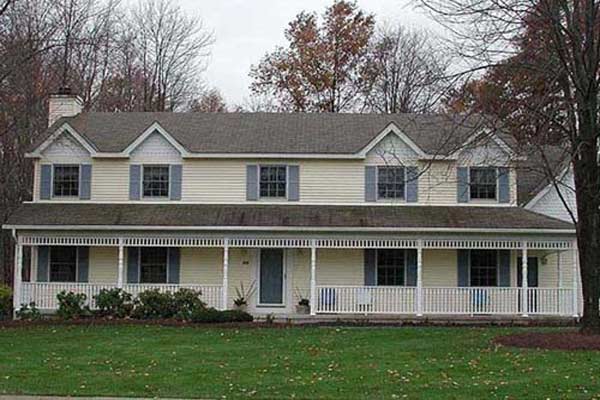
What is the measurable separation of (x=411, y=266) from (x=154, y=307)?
8012 millimetres

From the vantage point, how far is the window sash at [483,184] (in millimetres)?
28031

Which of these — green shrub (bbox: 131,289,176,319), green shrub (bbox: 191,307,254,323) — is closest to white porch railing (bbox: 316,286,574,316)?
green shrub (bbox: 191,307,254,323)

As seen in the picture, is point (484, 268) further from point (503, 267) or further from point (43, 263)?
point (43, 263)

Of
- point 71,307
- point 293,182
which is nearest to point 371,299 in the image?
point 293,182

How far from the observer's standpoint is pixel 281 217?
2669cm

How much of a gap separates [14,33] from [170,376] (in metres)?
17.1

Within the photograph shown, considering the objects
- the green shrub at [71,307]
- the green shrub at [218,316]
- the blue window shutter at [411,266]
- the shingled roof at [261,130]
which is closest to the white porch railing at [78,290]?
the green shrub at [71,307]

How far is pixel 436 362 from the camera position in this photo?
52.3 ft

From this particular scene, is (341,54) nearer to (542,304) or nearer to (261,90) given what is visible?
(261,90)

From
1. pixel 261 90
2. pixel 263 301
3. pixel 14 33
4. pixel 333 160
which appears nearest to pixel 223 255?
pixel 263 301

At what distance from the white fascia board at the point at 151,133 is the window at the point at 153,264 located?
10.3ft

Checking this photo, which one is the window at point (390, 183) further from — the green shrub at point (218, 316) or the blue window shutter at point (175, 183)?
the blue window shutter at point (175, 183)

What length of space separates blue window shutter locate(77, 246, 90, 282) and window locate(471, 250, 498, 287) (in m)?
12.1

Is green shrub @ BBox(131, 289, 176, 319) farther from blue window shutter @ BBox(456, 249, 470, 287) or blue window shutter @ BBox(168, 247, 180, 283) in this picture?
blue window shutter @ BBox(456, 249, 470, 287)
